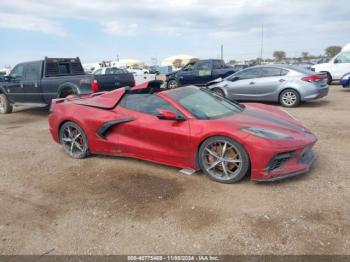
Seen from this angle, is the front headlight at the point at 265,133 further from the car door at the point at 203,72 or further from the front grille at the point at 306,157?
the car door at the point at 203,72

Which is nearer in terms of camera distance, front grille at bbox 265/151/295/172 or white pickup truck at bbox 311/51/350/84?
front grille at bbox 265/151/295/172

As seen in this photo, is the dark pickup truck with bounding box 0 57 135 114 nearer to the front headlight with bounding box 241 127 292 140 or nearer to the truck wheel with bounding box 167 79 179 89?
the front headlight with bounding box 241 127 292 140

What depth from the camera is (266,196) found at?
373 cm

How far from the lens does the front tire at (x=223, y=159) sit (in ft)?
12.9

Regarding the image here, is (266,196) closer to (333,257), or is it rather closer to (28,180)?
(333,257)

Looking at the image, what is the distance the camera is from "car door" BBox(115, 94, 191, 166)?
4312mm

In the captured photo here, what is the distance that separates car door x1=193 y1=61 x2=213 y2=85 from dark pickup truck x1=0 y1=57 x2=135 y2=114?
565 centimetres

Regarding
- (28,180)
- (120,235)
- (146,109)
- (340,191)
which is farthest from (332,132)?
(28,180)

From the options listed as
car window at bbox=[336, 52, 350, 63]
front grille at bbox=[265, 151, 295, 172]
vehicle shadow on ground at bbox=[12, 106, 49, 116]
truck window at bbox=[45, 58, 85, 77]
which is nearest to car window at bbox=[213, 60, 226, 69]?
car window at bbox=[336, 52, 350, 63]

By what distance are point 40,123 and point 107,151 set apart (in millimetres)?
4942

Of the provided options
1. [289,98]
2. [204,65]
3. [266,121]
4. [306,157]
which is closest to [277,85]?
[289,98]

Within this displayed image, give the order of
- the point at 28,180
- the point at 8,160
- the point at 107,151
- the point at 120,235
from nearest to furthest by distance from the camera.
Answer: the point at 120,235
the point at 28,180
the point at 107,151
the point at 8,160

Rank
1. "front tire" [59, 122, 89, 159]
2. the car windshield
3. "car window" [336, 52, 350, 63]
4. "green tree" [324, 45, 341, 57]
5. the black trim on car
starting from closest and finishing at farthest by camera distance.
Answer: the car windshield < the black trim on car < "front tire" [59, 122, 89, 159] < "car window" [336, 52, 350, 63] < "green tree" [324, 45, 341, 57]

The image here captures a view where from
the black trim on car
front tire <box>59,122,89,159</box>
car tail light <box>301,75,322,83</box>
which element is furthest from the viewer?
car tail light <box>301,75,322,83</box>
